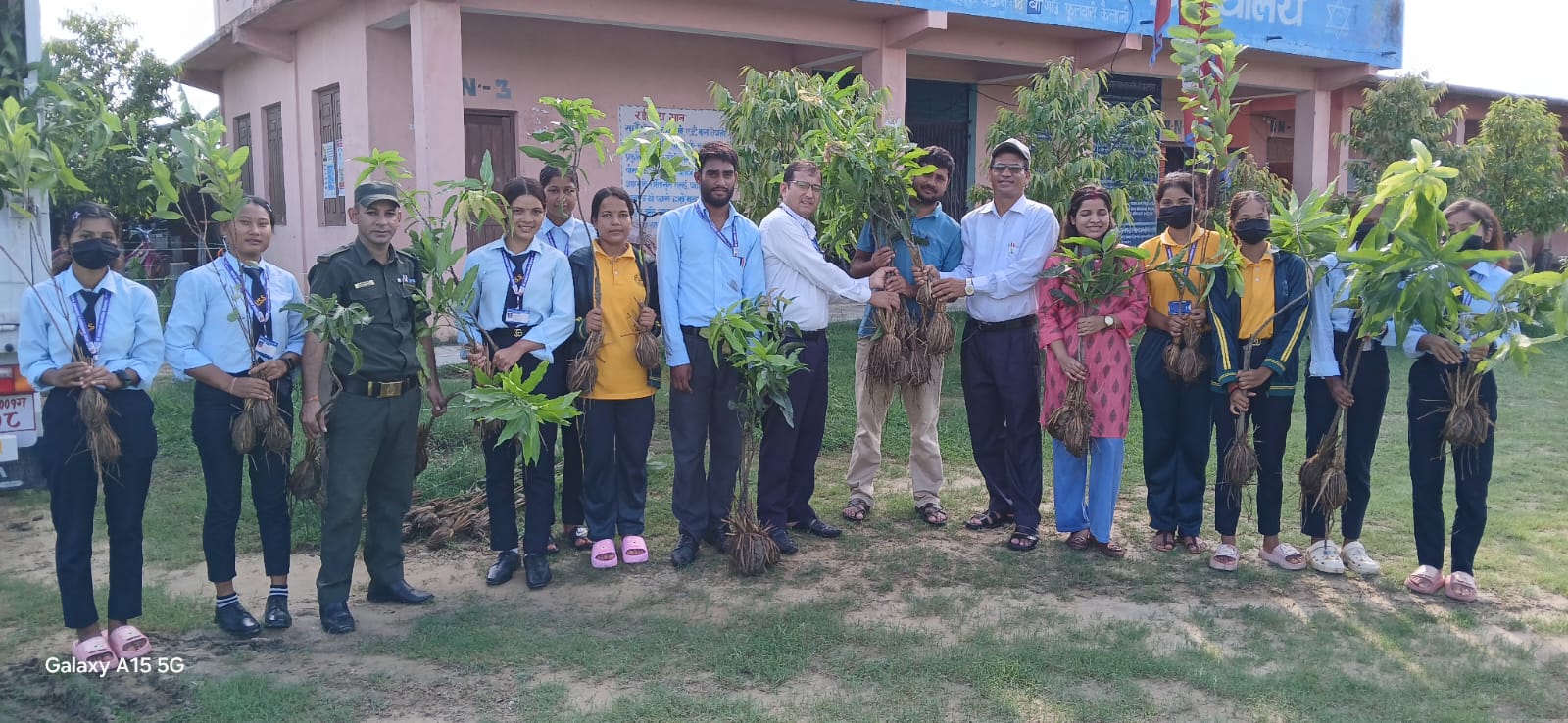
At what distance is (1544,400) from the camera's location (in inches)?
403

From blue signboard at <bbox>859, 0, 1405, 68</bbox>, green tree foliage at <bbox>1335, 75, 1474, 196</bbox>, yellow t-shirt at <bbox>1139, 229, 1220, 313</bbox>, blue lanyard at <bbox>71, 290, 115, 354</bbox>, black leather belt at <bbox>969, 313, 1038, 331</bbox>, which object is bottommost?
black leather belt at <bbox>969, 313, 1038, 331</bbox>

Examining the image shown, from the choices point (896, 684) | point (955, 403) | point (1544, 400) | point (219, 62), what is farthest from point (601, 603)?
point (219, 62)

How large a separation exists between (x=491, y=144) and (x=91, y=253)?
26.5 ft

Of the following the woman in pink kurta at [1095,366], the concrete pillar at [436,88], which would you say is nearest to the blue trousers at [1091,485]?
the woman in pink kurta at [1095,366]

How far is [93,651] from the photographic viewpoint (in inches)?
161

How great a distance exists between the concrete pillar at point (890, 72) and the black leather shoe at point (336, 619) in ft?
30.1

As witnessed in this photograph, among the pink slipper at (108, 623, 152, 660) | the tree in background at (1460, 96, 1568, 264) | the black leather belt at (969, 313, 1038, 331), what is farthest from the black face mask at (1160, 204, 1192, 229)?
the tree in background at (1460, 96, 1568, 264)

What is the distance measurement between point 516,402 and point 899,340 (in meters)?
2.08

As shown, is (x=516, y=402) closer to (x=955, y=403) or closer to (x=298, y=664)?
(x=298, y=664)

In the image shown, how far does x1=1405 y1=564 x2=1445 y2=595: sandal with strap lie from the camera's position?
5.03m

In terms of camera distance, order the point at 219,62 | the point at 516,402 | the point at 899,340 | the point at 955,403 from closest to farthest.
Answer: the point at 516,402 < the point at 899,340 < the point at 955,403 < the point at 219,62

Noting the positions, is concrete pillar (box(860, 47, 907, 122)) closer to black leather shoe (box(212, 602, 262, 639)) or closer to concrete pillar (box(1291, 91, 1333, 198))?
concrete pillar (box(1291, 91, 1333, 198))

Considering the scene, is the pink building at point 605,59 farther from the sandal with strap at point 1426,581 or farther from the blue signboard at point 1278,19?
the sandal with strap at point 1426,581

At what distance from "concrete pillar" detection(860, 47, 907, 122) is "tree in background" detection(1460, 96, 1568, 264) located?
27.8ft
